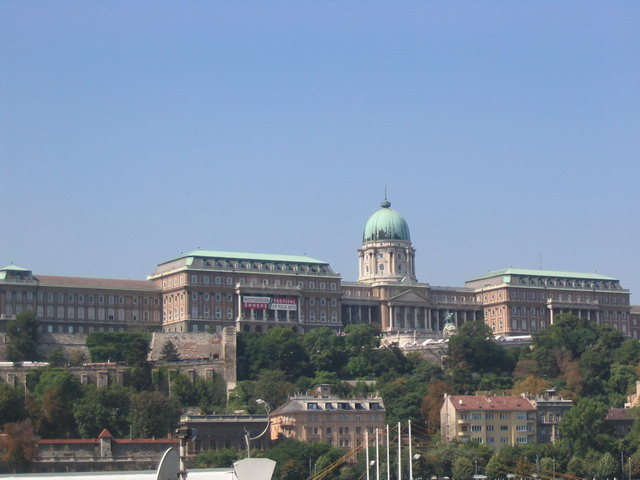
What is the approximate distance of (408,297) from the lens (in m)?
182

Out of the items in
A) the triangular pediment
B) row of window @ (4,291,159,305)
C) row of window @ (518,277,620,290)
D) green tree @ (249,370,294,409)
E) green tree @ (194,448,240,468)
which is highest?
row of window @ (518,277,620,290)

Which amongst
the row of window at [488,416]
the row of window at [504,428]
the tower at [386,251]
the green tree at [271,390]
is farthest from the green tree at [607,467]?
the tower at [386,251]

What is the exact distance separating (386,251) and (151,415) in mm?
70025

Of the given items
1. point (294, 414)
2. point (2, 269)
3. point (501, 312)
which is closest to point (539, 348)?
point (501, 312)

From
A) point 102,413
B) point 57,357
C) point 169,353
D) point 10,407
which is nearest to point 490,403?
point 102,413

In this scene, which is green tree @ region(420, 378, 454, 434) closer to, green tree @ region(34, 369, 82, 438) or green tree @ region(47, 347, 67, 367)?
green tree @ region(34, 369, 82, 438)

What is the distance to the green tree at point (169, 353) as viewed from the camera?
146125mm

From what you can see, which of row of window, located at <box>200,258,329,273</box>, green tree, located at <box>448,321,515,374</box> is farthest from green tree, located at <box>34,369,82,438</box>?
green tree, located at <box>448,321,515,374</box>

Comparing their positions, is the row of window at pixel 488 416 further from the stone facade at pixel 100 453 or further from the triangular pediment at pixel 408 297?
the triangular pediment at pixel 408 297

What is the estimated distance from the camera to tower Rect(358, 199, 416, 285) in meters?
187

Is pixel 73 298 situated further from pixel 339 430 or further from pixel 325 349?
pixel 339 430

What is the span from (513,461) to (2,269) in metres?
72.6

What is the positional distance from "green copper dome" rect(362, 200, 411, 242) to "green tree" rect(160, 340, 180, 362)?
154ft

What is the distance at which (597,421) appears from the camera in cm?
12056
